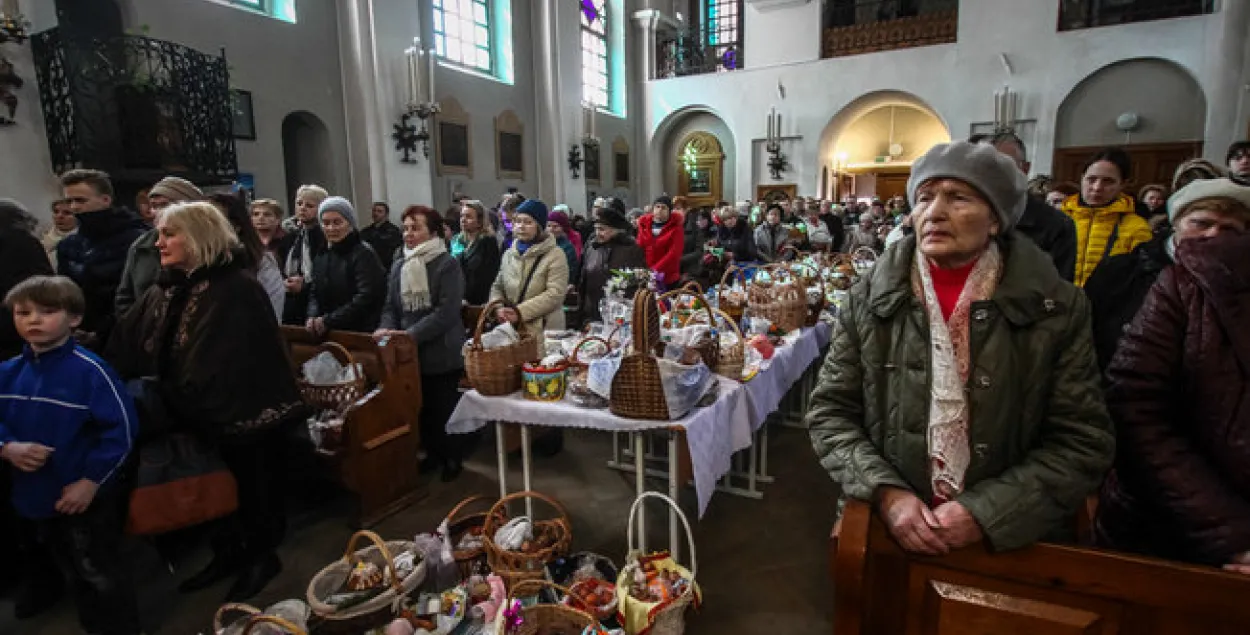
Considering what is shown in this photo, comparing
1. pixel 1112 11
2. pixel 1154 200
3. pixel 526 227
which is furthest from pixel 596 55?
pixel 526 227

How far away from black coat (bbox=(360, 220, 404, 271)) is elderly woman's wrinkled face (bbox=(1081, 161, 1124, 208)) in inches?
198

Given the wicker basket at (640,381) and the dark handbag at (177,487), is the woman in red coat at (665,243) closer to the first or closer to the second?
the wicker basket at (640,381)

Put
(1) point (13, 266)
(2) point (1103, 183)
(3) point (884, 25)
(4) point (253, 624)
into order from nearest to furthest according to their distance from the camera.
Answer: (4) point (253, 624) < (1) point (13, 266) < (2) point (1103, 183) < (3) point (884, 25)

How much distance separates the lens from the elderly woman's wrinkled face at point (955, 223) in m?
1.46

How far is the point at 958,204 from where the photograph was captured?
4.80ft

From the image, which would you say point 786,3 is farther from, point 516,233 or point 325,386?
point 325,386

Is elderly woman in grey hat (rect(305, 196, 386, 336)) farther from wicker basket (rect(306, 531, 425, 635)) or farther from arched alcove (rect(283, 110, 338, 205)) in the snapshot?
arched alcove (rect(283, 110, 338, 205))

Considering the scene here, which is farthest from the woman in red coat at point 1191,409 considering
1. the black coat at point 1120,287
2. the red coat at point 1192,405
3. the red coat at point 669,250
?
the red coat at point 669,250

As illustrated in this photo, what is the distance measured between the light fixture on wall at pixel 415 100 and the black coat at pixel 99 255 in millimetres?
6393

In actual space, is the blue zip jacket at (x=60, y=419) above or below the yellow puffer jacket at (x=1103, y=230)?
below

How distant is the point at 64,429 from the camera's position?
2303 millimetres

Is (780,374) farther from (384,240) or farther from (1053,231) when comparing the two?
(384,240)

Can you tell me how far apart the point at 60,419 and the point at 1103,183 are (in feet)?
15.3

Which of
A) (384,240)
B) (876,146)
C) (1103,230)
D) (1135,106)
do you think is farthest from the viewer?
(876,146)
